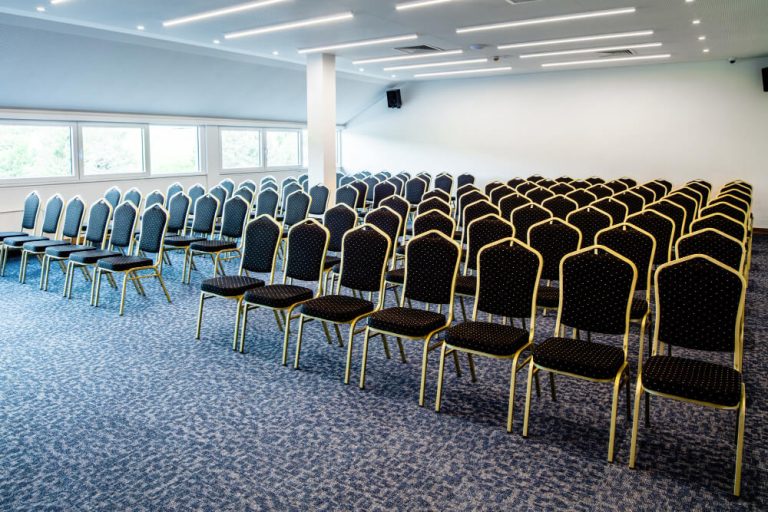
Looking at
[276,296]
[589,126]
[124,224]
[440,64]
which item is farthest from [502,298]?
[589,126]

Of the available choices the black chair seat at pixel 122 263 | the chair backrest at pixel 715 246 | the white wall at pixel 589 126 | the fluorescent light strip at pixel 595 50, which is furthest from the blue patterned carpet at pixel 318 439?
the white wall at pixel 589 126

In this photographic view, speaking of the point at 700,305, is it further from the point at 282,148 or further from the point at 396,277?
the point at 282,148

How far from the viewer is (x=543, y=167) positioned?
17.2 metres

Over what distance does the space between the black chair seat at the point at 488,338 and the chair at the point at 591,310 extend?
0.56ft

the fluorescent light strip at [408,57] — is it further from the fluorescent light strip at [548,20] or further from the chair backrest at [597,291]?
the chair backrest at [597,291]

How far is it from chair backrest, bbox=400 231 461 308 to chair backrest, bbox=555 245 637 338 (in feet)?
2.96

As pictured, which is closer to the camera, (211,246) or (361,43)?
(211,246)

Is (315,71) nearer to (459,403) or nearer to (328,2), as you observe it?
(328,2)

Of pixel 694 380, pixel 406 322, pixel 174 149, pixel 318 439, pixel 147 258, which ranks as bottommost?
pixel 318 439

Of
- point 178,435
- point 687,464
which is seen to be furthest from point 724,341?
point 178,435

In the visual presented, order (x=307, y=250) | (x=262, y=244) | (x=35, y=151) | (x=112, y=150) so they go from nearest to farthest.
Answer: (x=307, y=250)
(x=262, y=244)
(x=35, y=151)
(x=112, y=150)

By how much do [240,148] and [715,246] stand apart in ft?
44.6

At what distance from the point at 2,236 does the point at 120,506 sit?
7.33m

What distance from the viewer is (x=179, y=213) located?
905 centimetres
